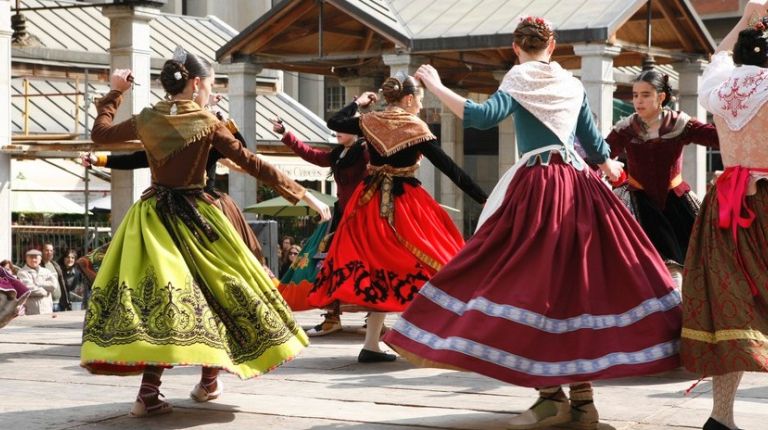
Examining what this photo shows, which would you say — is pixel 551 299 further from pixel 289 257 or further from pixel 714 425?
pixel 289 257

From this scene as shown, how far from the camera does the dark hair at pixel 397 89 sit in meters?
8.34

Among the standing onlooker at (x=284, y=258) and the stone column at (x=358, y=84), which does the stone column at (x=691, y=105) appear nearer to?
the stone column at (x=358, y=84)

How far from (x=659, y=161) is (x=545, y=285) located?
2.96 m

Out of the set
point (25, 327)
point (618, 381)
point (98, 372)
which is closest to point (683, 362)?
point (618, 381)

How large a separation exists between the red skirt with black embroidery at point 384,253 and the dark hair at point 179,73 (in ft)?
7.21

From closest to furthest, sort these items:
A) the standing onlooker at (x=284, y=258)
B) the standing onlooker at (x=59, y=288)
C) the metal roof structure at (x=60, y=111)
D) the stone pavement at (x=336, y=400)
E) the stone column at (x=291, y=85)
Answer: the stone pavement at (x=336, y=400) < the standing onlooker at (x=59, y=288) < the standing onlooker at (x=284, y=258) < the metal roof structure at (x=60, y=111) < the stone column at (x=291, y=85)

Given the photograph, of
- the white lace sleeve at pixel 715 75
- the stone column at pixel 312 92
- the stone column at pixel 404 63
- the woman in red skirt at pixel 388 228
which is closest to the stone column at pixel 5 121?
the stone column at pixel 404 63

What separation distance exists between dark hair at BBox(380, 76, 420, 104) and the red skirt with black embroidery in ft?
1.71

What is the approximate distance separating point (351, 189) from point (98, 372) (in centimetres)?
368

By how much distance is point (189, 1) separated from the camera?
35.8 metres

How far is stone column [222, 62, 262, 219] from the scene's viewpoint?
61.1 feet

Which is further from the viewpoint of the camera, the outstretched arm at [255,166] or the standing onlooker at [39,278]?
the standing onlooker at [39,278]

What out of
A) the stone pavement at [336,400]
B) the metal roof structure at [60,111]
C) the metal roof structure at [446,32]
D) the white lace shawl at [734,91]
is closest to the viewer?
the white lace shawl at [734,91]

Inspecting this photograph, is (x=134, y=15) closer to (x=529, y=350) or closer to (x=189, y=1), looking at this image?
(x=529, y=350)
